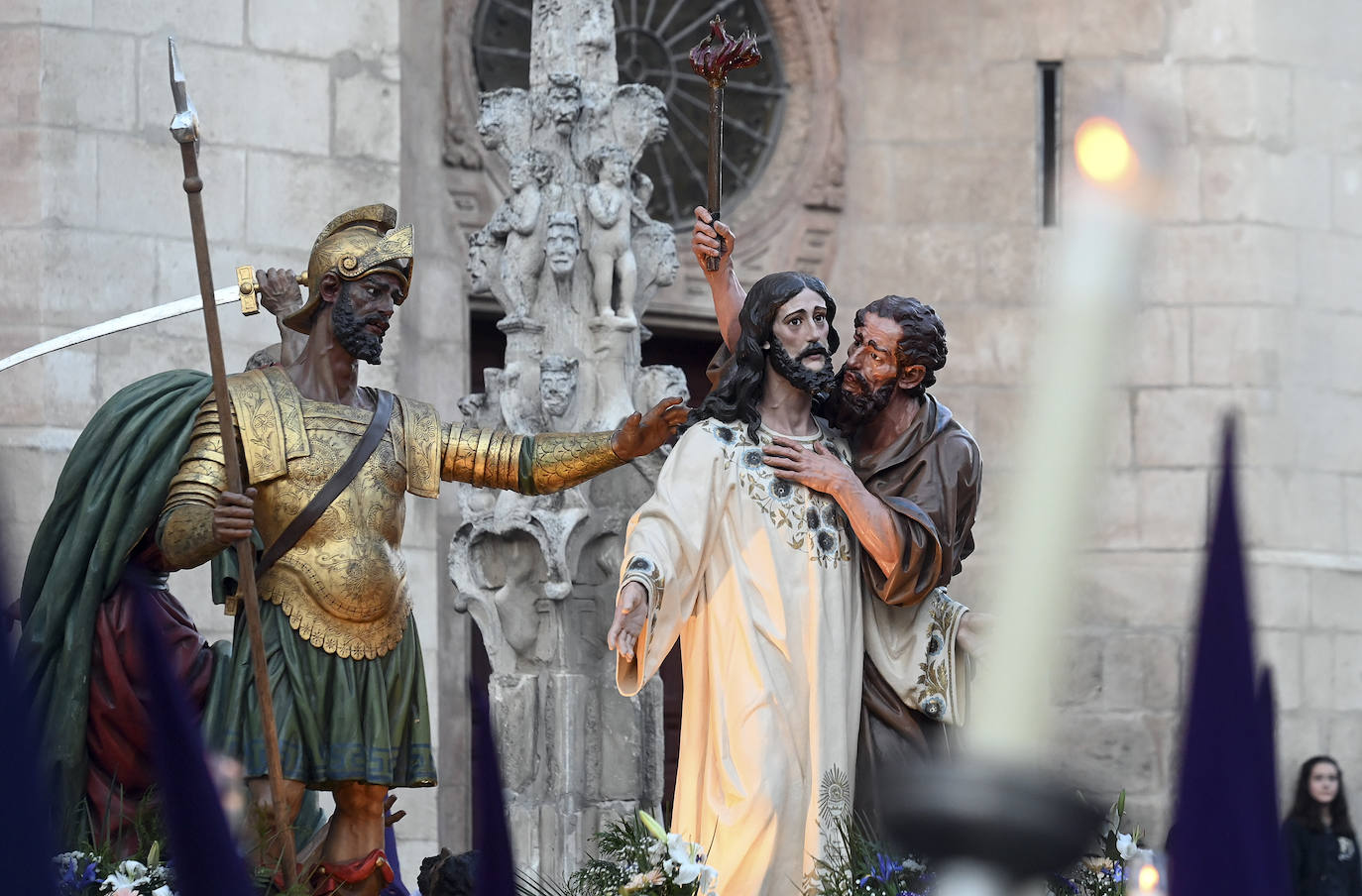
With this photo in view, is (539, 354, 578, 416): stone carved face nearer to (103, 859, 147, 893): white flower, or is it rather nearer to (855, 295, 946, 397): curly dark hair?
(855, 295, 946, 397): curly dark hair

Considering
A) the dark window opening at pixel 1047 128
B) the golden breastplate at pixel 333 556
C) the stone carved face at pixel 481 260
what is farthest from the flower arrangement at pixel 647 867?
the dark window opening at pixel 1047 128

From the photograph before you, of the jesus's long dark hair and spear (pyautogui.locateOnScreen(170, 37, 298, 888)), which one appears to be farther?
the jesus's long dark hair

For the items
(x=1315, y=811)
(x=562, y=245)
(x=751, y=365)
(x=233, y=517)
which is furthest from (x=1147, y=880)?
(x=1315, y=811)

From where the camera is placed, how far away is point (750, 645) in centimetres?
488

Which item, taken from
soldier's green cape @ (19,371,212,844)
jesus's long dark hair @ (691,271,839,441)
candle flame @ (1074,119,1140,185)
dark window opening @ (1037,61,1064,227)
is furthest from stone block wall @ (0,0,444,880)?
candle flame @ (1074,119,1140,185)

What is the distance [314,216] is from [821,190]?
3.16 meters

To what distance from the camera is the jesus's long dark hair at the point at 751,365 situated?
5.06 metres

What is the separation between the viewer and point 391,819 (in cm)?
507

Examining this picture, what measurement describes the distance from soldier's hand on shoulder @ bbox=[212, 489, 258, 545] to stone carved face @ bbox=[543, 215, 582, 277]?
335 centimetres

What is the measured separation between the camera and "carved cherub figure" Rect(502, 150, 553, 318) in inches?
300

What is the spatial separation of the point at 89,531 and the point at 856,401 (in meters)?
1.79

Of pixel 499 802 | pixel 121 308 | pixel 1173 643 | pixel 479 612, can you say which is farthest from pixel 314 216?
pixel 499 802

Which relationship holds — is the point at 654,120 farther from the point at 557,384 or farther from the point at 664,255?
the point at 557,384

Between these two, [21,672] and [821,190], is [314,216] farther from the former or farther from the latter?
[21,672]
